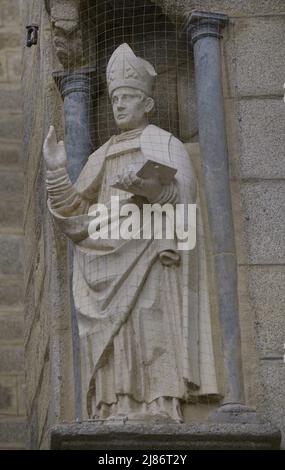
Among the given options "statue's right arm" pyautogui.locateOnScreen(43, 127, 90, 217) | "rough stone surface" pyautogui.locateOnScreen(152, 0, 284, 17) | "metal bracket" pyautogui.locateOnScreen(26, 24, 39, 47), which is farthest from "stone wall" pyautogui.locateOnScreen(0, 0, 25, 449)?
"rough stone surface" pyautogui.locateOnScreen(152, 0, 284, 17)

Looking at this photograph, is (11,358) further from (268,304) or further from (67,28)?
(268,304)

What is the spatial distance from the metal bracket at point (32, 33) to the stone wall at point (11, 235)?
48.1 inches

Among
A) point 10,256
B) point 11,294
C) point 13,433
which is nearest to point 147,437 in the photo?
point 13,433

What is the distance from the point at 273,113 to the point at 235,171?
0.30 metres

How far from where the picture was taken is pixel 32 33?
7.72 meters

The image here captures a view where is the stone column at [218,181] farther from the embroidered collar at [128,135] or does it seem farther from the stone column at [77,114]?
the stone column at [77,114]

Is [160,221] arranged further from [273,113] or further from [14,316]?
[14,316]

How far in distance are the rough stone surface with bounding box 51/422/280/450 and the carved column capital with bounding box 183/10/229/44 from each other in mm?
1719

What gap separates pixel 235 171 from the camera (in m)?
6.70

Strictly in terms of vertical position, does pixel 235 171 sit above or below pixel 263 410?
above

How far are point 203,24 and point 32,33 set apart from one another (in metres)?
1.14

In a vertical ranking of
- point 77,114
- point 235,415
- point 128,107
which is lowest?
point 235,415
